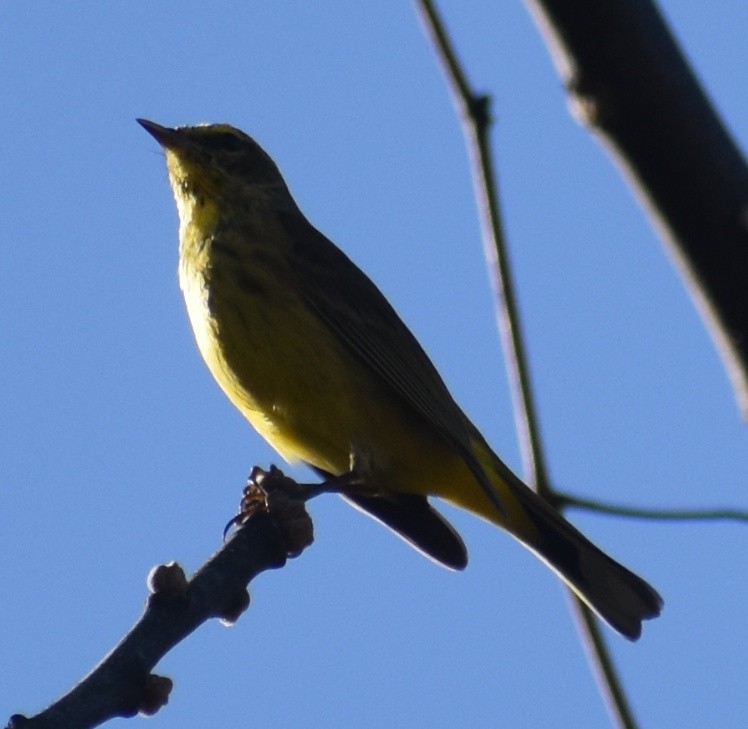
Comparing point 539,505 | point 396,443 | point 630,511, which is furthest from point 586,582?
point 630,511

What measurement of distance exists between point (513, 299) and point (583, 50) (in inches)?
37.0

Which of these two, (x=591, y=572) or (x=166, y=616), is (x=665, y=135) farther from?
(x=591, y=572)

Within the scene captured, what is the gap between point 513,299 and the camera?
2.46m

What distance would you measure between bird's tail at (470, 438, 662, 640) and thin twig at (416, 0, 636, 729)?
8.90ft

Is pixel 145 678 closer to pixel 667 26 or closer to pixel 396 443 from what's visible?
pixel 667 26

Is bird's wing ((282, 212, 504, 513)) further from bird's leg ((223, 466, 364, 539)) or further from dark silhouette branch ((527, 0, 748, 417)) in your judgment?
dark silhouette branch ((527, 0, 748, 417))

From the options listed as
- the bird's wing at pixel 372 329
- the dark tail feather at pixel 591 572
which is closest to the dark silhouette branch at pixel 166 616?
the dark tail feather at pixel 591 572

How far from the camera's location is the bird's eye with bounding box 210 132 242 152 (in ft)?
24.1

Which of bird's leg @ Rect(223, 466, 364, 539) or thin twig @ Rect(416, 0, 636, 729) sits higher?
bird's leg @ Rect(223, 466, 364, 539)

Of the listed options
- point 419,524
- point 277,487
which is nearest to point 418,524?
point 419,524

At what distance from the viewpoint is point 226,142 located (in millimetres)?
7422

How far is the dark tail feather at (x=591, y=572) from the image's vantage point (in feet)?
17.1

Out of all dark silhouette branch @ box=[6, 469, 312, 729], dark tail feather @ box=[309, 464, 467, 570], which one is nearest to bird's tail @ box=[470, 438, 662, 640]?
dark tail feather @ box=[309, 464, 467, 570]

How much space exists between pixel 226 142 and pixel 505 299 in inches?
205
